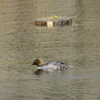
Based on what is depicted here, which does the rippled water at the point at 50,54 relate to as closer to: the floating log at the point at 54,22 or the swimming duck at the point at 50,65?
the swimming duck at the point at 50,65

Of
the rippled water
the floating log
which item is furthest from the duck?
the floating log

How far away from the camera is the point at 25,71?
24.4 meters

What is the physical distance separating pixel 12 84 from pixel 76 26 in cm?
1733

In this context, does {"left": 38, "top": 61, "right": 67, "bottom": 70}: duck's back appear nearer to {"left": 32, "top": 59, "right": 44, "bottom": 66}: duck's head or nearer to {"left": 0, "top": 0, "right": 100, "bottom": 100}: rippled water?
{"left": 32, "top": 59, "right": 44, "bottom": 66}: duck's head

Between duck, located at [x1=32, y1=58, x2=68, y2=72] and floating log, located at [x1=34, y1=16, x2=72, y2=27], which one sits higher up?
floating log, located at [x1=34, y1=16, x2=72, y2=27]

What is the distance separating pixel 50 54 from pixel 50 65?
10.3 feet

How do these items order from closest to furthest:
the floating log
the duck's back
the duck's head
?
the duck's back, the duck's head, the floating log

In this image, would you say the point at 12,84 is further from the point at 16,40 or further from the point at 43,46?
the point at 16,40

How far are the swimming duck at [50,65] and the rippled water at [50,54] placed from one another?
37 cm

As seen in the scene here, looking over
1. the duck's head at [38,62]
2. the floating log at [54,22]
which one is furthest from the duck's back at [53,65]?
the floating log at [54,22]

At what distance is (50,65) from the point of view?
2477 cm

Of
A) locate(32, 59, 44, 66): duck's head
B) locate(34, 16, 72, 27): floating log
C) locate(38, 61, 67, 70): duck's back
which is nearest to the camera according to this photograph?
locate(38, 61, 67, 70): duck's back

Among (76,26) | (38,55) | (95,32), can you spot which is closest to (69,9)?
(76,26)

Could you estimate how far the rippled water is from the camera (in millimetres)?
20734
